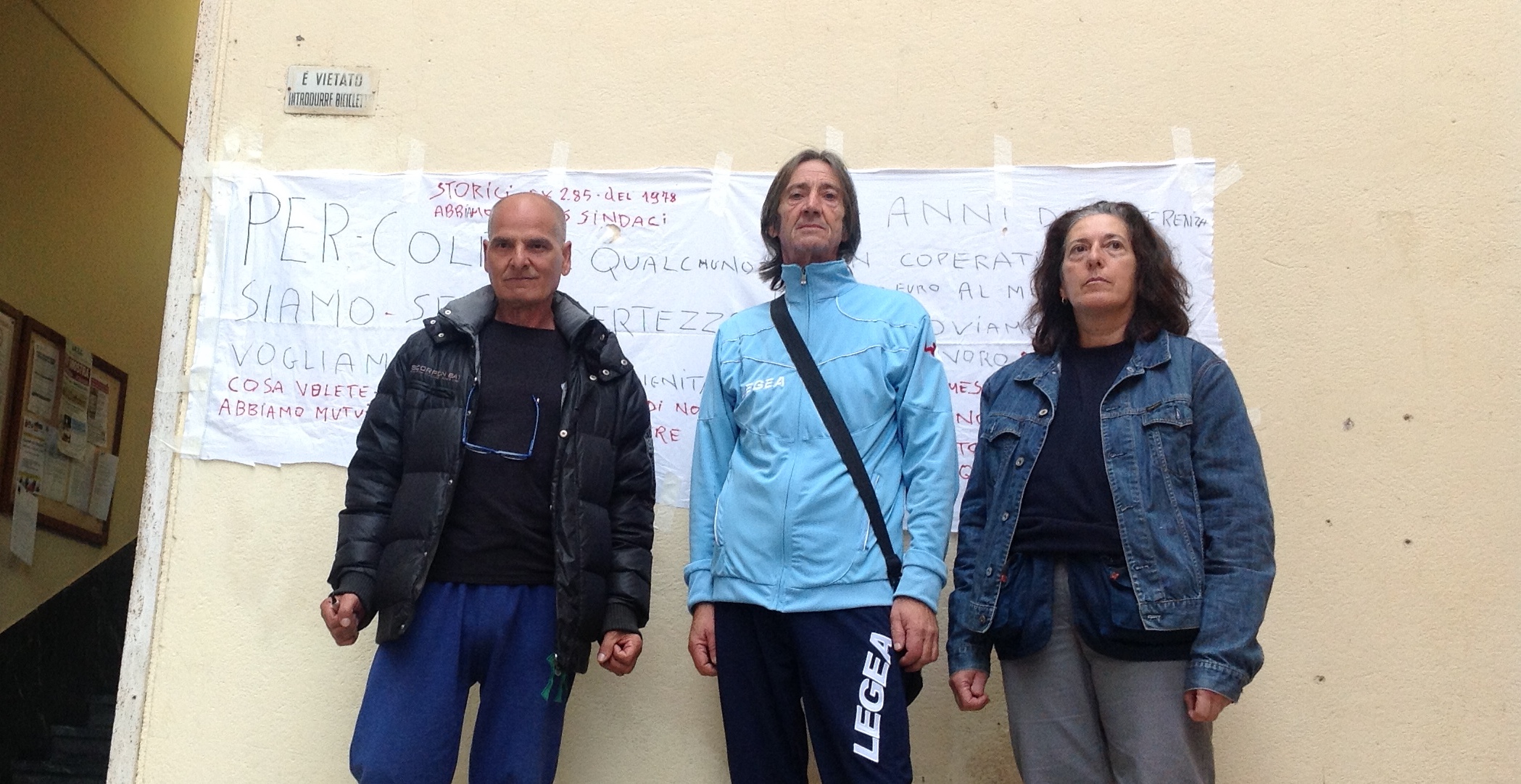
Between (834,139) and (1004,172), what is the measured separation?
558 millimetres

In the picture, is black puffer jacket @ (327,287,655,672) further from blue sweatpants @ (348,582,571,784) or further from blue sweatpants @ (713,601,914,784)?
blue sweatpants @ (713,601,914,784)

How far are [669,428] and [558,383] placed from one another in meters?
0.76

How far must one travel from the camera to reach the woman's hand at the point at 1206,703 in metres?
2.38

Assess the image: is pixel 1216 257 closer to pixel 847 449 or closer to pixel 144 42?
pixel 847 449

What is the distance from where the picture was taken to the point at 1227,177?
3717 millimetres

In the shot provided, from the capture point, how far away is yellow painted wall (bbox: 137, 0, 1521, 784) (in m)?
3.42

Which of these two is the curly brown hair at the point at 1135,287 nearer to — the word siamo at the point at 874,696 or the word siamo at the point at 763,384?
the word siamo at the point at 763,384

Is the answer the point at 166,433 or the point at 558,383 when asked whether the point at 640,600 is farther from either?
the point at 166,433

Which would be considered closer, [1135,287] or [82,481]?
[1135,287]

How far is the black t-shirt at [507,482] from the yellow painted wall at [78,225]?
145 inches

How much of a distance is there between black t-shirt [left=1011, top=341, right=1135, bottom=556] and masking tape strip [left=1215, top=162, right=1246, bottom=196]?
119cm

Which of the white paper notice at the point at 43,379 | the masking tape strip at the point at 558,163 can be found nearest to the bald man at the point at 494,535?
the masking tape strip at the point at 558,163

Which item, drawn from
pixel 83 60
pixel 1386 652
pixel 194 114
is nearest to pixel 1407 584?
pixel 1386 652

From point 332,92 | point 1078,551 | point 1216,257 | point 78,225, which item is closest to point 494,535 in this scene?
point 1078,551
